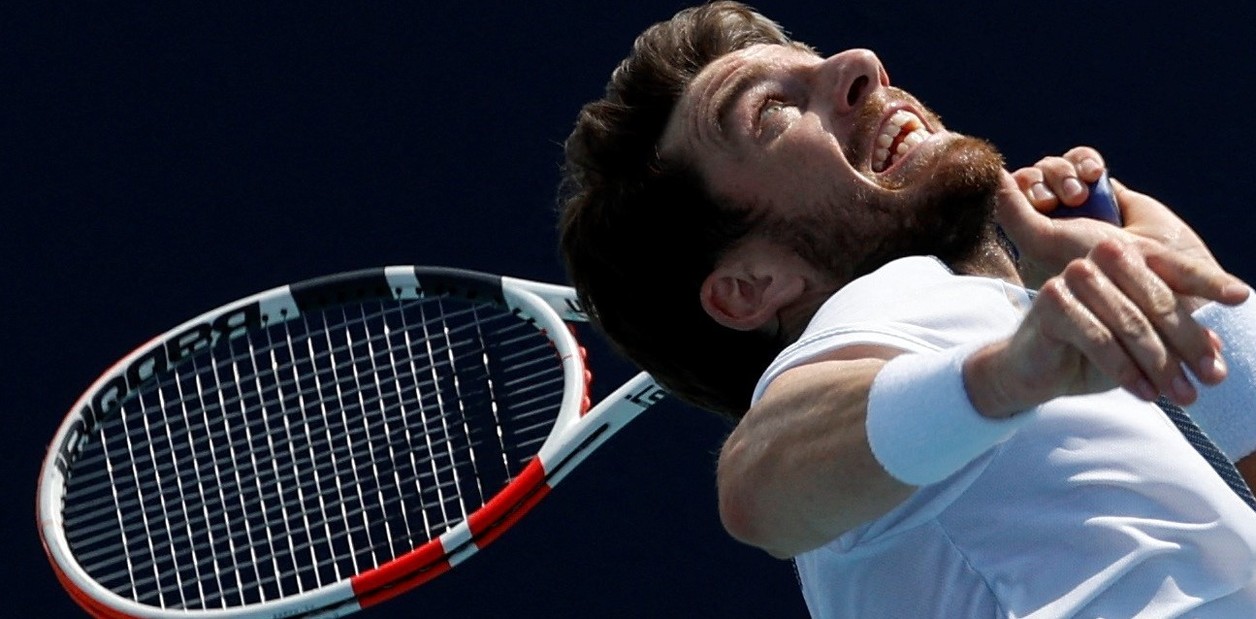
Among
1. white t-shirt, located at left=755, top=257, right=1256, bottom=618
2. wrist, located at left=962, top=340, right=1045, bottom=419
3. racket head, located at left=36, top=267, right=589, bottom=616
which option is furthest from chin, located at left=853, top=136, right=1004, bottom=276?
racket head, located at left=36, top=267, right=589, bottom=616

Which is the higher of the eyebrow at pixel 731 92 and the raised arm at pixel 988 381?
the eyebrow at pixel 731 92

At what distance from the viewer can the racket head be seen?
3.33 metres

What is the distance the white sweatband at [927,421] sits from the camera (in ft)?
5.17

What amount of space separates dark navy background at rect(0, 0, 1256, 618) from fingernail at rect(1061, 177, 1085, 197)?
5.24 feet

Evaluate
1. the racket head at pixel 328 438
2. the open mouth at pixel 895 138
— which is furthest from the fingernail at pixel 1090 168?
the racket head at pixel 328 438

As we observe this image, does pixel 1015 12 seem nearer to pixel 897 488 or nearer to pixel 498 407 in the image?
pixel 498 407

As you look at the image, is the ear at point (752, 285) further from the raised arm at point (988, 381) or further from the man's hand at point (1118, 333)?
the man's hand at point (1118, 333)

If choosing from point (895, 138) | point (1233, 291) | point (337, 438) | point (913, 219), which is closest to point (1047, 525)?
point (1233, 291)

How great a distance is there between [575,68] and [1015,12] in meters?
0.81

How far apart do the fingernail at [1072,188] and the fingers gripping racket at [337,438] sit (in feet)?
4.00

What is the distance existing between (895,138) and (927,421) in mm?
780

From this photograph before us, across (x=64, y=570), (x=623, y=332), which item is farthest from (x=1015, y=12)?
(x=64, y=570)

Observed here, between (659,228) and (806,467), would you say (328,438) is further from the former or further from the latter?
(806,467)

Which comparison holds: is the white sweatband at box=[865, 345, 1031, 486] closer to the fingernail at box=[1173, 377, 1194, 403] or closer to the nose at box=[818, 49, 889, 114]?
the fingernail at box=[1173, 377, 1194, 403]
